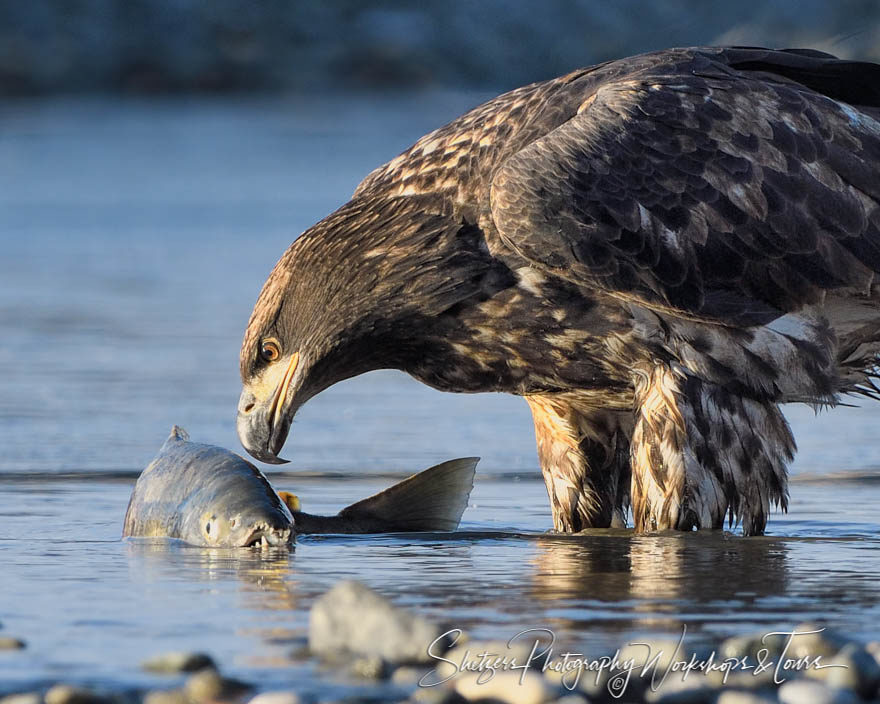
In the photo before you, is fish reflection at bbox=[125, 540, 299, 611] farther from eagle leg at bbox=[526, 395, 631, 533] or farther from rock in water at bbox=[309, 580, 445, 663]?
eagle leg at bbox=[526, 395, 631, 533]

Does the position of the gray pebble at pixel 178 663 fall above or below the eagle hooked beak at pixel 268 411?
below

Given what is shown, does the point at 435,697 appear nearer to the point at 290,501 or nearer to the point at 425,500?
the point at 425,500

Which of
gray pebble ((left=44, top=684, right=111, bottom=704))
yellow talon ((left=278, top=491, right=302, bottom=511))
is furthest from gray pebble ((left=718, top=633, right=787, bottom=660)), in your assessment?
yellow talon ((left=278, top=491, right=302, bottom=511))

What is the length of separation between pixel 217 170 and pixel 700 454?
48.6ft

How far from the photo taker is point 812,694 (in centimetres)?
380

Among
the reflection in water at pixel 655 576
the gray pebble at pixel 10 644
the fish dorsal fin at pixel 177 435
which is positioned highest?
the fish dorsal fin at pixel 177 435

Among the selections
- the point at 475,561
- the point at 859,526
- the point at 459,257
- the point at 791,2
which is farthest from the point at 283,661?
the point at 791,2

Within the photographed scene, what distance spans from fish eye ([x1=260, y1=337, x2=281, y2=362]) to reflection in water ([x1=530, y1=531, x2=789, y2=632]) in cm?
107

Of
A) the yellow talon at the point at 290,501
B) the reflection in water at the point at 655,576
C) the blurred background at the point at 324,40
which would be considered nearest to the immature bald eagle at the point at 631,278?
the yellow talon at the point at 290,501

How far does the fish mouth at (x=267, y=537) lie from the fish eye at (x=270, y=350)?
0.74 m

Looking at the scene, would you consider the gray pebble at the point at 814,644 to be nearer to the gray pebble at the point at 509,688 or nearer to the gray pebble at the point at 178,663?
the gray pebble at the point at 509,688

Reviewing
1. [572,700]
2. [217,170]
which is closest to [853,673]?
[572,700]

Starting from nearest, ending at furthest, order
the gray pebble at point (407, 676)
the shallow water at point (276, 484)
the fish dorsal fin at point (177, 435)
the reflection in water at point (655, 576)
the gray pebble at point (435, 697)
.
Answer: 1. the gray pebble at point (435, 697)
2. the gray pebble at point (407, 676)
3. the shallow water at point (276, 484)
4. the reflection in water at point (655, 576)
5. the fish dorsal fin at point (177, 435)

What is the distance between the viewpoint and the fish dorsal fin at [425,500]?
245 inches
